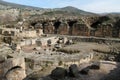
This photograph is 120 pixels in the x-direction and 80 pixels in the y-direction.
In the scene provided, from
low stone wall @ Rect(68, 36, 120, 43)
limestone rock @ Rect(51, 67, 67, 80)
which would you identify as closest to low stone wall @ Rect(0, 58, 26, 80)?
limestone rock @ Rect(51, 67, 67, 80)

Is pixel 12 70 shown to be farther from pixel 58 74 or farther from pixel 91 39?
pixel 91 39

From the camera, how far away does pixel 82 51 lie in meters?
21.8

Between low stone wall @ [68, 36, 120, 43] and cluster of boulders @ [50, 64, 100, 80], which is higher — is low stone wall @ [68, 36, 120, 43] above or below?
above

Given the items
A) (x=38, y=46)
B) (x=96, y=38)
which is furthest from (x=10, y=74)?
(x=96, y=38)

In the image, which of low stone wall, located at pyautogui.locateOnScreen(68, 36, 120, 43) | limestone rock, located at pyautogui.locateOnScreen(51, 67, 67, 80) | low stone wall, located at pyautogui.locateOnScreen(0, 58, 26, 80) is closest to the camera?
low stone wall, located at pyautogui.locateOnScreen(0, 58, 26, 80)

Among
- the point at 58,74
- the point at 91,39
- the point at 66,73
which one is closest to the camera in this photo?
the point at 58,74

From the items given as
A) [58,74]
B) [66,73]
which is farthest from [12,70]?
[66,73]

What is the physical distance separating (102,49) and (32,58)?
7546 mm

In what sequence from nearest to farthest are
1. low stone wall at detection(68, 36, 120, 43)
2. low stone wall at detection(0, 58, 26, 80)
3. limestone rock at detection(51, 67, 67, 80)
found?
low stone wall at detection(0, 58, 26, 80), limestone rock at detection(51, 67, 67, 80), low stone wall at detection(68, 36, 120, 43)

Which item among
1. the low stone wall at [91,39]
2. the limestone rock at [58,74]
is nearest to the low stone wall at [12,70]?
the limestone rock at [58,74]

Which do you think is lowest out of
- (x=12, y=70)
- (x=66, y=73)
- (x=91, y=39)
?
(x=66, y=73)

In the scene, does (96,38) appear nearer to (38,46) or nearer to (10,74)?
(38,46)

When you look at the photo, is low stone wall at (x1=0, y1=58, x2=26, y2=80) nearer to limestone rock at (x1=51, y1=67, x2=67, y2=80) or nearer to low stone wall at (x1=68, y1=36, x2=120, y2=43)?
limestone rock at (x1=51, y1=67, x2=67, y2=80)

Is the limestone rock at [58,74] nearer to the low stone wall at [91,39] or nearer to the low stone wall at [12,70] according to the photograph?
the low stone wall at [12,70]
